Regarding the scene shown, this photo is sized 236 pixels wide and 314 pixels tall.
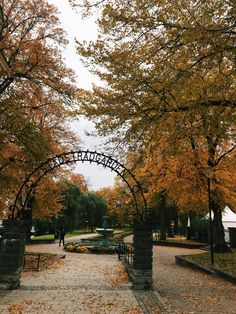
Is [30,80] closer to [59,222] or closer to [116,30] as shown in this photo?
[116,30]

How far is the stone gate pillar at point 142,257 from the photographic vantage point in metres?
10.7

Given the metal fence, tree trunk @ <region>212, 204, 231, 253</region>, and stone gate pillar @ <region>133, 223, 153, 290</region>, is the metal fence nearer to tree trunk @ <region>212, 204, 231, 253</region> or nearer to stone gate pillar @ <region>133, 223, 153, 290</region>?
stone gate pillar @ <region>133, 223, 153, 290</region>

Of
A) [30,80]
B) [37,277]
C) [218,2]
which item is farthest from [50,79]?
[218,2]

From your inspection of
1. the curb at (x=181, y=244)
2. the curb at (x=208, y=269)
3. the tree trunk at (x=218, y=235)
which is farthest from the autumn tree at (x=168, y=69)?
the curb at (x=181, y=244)

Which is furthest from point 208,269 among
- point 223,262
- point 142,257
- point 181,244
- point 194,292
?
point 181,244

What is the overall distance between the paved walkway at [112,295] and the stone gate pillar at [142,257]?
0.41 metres

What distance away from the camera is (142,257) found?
11172 millimetres

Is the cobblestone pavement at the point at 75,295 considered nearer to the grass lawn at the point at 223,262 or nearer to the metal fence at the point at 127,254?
the metal fence at the point at 127,254

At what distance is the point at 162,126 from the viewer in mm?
10047

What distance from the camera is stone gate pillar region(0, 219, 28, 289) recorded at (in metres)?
10.6

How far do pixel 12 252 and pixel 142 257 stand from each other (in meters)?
4.18

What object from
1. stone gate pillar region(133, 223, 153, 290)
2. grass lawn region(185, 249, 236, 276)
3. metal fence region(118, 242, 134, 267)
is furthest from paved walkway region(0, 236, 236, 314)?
metal fence region(118, 242, 134, 267)

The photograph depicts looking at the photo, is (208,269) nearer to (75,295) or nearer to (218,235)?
(218,235)

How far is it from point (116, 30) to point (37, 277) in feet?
30.8
